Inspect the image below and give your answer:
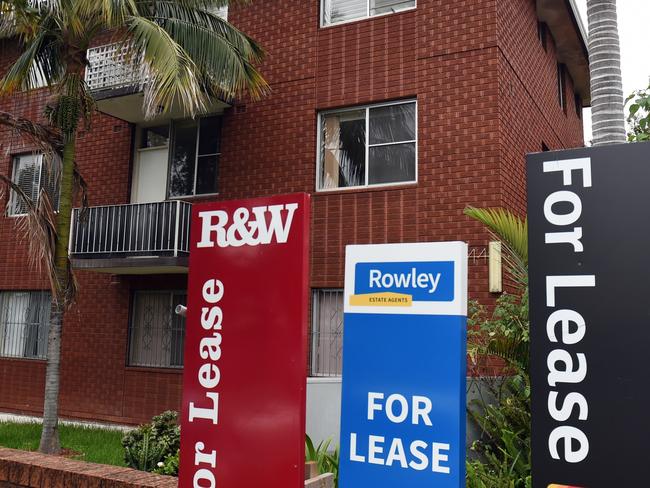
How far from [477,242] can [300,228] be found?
6.86 m

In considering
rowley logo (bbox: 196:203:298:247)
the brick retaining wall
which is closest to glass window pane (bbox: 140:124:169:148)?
the brick retaining wall

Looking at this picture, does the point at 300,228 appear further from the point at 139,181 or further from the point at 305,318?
the point at 139,181

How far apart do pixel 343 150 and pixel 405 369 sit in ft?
26.1

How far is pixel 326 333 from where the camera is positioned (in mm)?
10672

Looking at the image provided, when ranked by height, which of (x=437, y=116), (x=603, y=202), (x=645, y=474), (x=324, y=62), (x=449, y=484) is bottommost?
(x=449, y=484)

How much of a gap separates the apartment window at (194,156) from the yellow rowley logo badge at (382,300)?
8.74m

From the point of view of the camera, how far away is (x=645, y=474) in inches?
89.8

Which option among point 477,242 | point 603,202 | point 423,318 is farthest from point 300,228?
point 477,242

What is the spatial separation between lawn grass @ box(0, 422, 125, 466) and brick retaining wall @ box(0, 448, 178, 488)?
163 inches

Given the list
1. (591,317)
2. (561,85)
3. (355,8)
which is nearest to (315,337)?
(355,8)

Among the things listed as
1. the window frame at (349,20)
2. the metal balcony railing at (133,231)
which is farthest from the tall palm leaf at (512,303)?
the metal balcony railing at (133,231)

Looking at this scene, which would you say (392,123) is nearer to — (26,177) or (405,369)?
(405,369)

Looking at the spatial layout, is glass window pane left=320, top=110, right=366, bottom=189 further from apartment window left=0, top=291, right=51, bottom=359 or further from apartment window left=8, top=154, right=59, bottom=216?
apartment window left=0, top=291, right=51, bottom=359

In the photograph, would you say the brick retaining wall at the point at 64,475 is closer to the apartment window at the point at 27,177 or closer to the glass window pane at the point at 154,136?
the glass window pane at the point at 154,136
